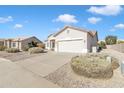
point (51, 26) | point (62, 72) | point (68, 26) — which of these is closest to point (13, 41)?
point (68, 26)

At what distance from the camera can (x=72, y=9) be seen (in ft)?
54.7

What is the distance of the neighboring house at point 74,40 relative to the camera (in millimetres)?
21562

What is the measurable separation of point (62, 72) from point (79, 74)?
4.48 ft

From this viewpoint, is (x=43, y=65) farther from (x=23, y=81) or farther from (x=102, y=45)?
(x=102, y=45)

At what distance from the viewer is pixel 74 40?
2212 cm

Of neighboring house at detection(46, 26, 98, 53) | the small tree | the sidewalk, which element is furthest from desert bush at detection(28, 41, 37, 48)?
the sidewalk

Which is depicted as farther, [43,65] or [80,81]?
[43,65]

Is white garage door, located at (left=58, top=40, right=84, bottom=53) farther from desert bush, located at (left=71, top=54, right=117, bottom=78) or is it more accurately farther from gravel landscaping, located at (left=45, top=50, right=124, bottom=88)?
desert bush, located at (left=71, top=54, right=117, bottom=78)

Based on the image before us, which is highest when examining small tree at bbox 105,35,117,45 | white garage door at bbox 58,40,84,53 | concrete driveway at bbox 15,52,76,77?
small tree at bbox 105,35,117,45

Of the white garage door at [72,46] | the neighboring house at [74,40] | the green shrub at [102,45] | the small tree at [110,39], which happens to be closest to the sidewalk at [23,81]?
the white garage door at [72,46]

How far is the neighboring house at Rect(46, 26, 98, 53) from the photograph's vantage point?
21.6m

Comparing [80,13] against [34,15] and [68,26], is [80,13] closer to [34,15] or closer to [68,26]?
[34,15]

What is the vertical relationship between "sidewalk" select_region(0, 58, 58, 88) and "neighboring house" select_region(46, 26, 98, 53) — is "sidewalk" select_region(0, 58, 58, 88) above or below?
below

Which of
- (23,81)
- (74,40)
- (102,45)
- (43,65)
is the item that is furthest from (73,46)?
(23,81)
